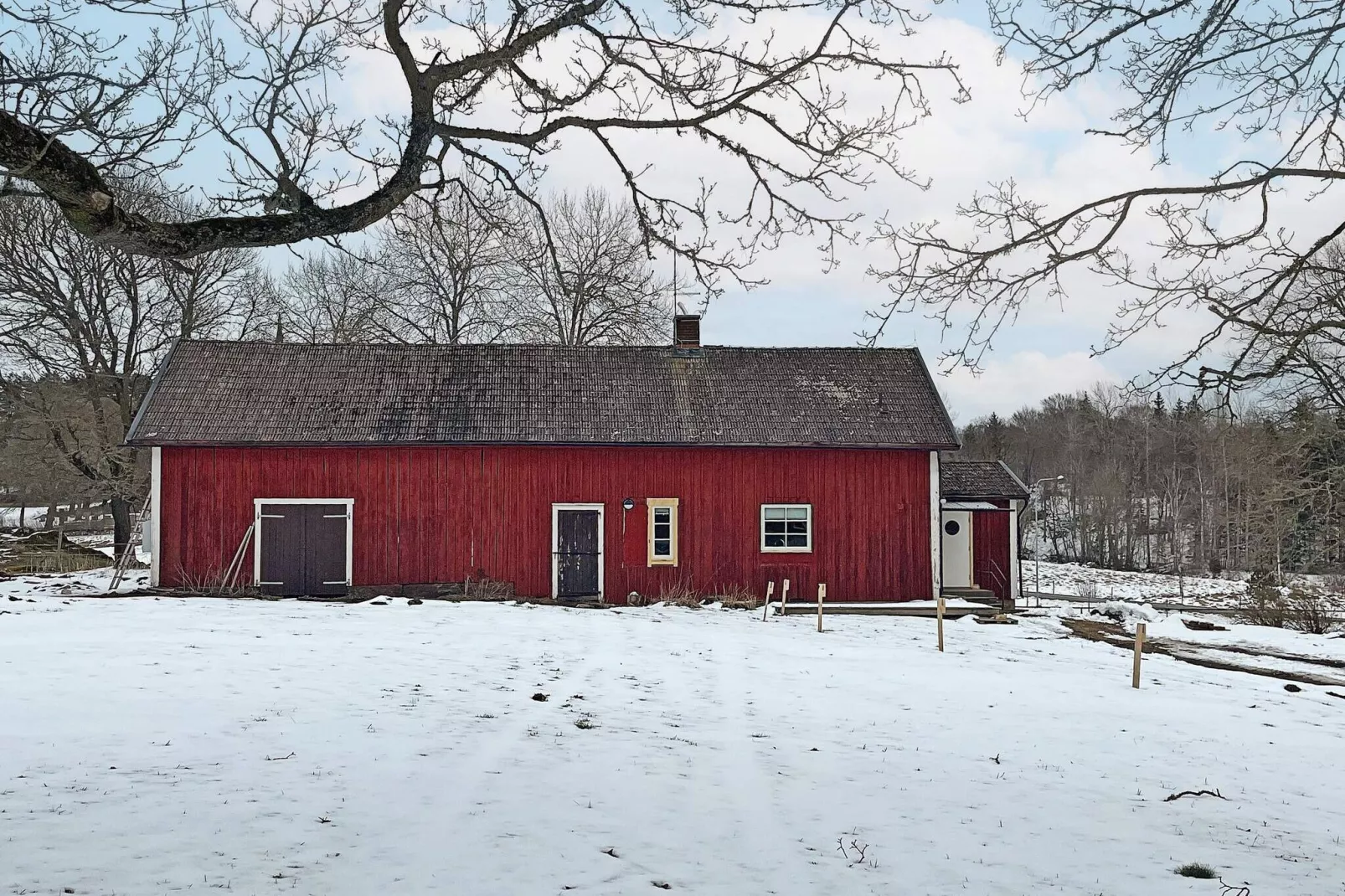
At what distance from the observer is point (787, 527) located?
19984 millimetres

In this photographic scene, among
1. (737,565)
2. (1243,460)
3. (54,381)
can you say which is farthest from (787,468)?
(1243,460)

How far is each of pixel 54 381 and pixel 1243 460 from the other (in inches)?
1625

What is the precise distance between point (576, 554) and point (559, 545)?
0.39m

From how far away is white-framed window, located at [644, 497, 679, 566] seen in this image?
64.8 ft

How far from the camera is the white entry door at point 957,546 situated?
22.5 metres

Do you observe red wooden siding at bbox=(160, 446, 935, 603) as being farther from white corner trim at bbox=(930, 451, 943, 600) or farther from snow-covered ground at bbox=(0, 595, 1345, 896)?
snow-covered ground at bbox=(0, 595, 1345, 896)

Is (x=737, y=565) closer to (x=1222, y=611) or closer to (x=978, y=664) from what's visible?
(x=978, y=664)

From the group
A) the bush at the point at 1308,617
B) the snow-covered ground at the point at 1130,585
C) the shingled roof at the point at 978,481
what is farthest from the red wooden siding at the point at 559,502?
the snow-covered ground at the point at 1130,585

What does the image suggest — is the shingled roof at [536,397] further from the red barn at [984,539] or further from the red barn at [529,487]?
the red barn at [984,539]

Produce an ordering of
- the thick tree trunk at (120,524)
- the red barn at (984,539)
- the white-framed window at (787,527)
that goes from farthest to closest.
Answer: the thick tree trunk at (120,524)
the red barn at (984,539)
the white-framed window at (787,527)

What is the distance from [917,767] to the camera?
714 cm

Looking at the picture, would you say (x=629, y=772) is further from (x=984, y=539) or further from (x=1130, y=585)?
(x=1130, y=585)

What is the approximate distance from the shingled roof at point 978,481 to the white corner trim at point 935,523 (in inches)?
79.0

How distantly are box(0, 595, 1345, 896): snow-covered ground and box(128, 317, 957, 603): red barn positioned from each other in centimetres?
705
